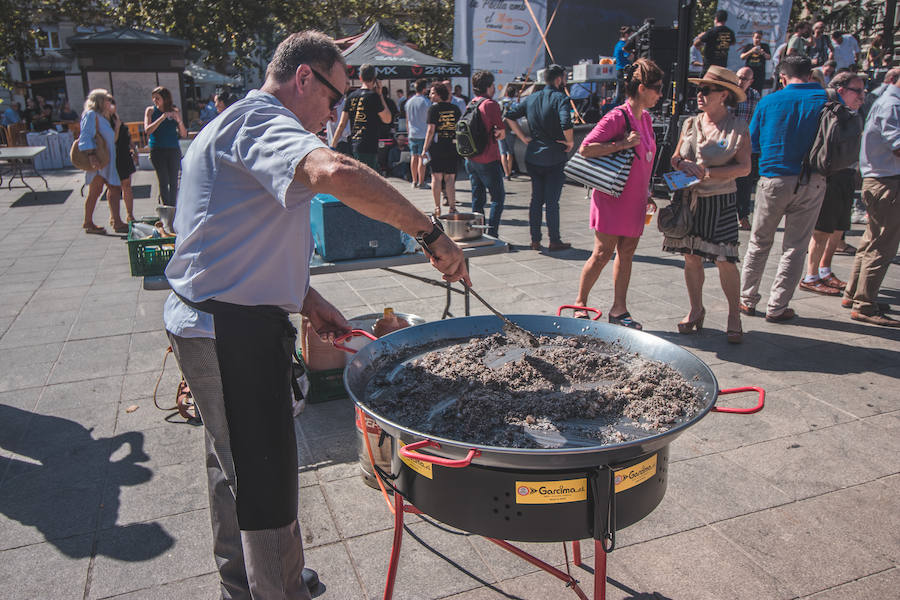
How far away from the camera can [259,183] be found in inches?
69.6

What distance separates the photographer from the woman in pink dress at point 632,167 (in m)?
4.75

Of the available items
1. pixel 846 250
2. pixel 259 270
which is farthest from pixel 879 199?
pixel 259 270

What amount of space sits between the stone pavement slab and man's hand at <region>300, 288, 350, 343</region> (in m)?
0.98

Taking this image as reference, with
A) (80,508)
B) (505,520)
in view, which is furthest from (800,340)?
(80,508)

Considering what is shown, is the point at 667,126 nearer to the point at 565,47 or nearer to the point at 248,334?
the point at 565,47

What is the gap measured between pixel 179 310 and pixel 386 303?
3929 millimetres

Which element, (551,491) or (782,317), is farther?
(782,317)

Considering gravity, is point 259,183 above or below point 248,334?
above

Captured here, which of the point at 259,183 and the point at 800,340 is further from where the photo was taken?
the point at 800,340

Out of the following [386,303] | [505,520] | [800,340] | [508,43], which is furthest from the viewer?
[508,43]

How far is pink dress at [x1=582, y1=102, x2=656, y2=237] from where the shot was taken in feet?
15.9

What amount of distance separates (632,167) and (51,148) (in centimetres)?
1690

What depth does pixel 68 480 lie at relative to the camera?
3250mm

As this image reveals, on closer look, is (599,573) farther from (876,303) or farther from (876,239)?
(876,303)
